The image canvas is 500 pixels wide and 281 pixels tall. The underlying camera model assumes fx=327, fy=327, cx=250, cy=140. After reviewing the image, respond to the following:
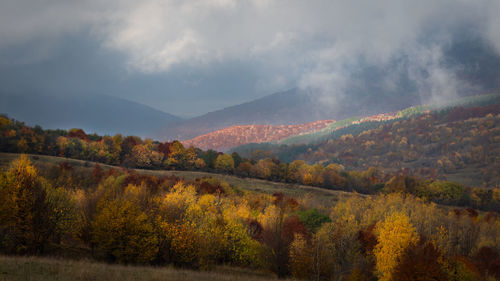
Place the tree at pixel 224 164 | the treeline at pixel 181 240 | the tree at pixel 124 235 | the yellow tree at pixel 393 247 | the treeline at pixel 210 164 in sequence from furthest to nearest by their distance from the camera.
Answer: the tree at pixel 224 164, the treeline at pixel 210 164, the yellow tree at pixel 393 247, the tree at pixel 124 235, the treeline at pixel 181 240

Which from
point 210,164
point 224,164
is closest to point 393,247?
point 224,164

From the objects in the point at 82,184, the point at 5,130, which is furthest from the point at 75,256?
the point at 5,130

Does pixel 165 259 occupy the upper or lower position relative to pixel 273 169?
lower

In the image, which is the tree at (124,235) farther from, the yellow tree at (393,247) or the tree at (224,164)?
the tree at (224,164)

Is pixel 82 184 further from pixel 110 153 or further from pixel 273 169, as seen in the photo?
pixel 273 169

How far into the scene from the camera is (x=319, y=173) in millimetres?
150250

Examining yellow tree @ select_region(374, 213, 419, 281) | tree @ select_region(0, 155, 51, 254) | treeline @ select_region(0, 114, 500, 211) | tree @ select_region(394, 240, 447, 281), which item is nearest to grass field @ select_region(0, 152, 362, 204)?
treeline @ select_region(0, 114, 500, 211)

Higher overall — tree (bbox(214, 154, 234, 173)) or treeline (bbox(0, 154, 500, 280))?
tree (bbox(214, 154, 234, 173))

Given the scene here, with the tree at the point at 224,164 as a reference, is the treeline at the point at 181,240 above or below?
below

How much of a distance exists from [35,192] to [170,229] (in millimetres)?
15290

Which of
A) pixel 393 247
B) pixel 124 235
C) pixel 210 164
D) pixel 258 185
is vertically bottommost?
pixel 393 247

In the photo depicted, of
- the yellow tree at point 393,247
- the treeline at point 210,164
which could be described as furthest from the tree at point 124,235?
the treeline at point 210,164

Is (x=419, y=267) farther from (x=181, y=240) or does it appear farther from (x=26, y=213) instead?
(x=26, y=213)

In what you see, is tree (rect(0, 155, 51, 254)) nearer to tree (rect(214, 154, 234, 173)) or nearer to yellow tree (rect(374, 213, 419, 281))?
yellow tree (rect(374, 213, 419, 281))
